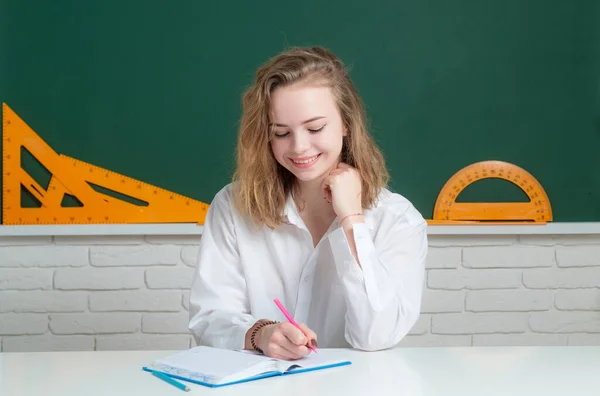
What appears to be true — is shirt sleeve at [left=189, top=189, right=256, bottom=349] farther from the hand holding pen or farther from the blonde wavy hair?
the hand holding pen

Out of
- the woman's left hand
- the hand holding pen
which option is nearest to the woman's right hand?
the hand holding pen

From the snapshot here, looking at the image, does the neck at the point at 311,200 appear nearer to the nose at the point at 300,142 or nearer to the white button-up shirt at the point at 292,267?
the white button-up shirt at the point at 292,267

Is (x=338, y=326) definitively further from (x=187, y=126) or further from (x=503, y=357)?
(x=187, y=126)

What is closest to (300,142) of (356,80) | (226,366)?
(226,366)

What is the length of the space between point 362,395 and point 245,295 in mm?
754

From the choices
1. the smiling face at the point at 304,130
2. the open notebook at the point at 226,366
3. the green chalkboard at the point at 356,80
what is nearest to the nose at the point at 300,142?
the smiling face at the point at 304,130

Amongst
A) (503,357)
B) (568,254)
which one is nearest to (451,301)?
(568,254)

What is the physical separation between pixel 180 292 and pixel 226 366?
137 cm

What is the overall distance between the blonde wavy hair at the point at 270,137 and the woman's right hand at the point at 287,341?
47 cm

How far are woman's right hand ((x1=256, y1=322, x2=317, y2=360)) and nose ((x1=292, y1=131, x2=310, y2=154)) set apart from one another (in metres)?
0.45

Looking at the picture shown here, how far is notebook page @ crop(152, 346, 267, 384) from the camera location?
1289 mm

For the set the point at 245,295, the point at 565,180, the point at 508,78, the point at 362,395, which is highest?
the point at 508,78

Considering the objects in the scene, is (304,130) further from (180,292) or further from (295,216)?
(180,292)

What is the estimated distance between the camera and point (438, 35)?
2.71 meters
